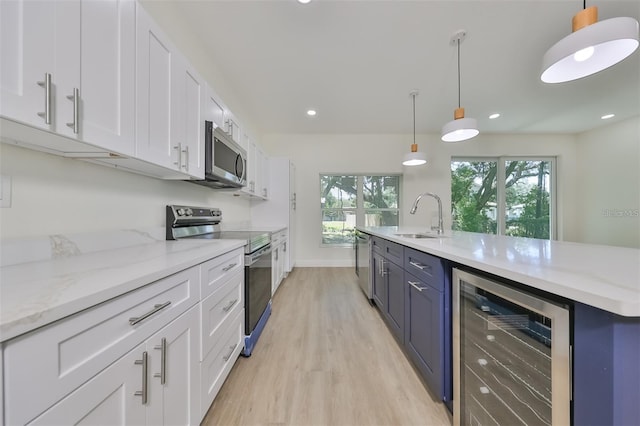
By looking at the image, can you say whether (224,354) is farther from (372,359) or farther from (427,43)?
(427,43)

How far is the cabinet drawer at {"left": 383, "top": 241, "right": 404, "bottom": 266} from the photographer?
170 centimetres

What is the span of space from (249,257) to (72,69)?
1.24 meters

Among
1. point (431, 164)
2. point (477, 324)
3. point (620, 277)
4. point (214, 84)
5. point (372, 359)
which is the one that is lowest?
point (372, 359)

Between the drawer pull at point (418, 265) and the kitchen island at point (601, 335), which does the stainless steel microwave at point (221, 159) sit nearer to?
the drawer pull at point (418, 265)

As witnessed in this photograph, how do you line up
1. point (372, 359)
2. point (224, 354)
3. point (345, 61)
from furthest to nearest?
point (345, 61)
point (372, 359)
point (224, 354)

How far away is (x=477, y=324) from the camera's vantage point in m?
0.97

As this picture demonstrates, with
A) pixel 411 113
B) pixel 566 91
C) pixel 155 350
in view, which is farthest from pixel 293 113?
pixel 566 91

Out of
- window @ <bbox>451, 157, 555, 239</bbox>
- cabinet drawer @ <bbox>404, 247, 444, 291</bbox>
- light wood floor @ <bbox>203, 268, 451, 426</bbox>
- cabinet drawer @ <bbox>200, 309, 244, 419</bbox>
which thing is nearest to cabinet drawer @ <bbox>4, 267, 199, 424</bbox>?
cabinet drawer @ <bbox>200, 309, 244, 419</bbox>

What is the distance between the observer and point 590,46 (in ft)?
3.42

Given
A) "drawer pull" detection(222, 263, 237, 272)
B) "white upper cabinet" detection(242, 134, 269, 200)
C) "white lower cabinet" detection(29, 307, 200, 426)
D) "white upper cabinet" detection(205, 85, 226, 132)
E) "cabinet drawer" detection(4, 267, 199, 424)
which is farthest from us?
"white upper cabinet" detection(242, 134, 269, 200)

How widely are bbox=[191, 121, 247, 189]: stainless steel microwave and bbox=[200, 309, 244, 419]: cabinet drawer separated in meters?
1.04

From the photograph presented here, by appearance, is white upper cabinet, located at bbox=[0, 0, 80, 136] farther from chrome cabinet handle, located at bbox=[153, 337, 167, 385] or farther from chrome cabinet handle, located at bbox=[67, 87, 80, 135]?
chrome cabinet handle, located at bbox=[153, 337, 167, 385]

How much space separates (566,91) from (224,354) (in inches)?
197

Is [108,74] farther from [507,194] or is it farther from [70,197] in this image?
[507,194]
